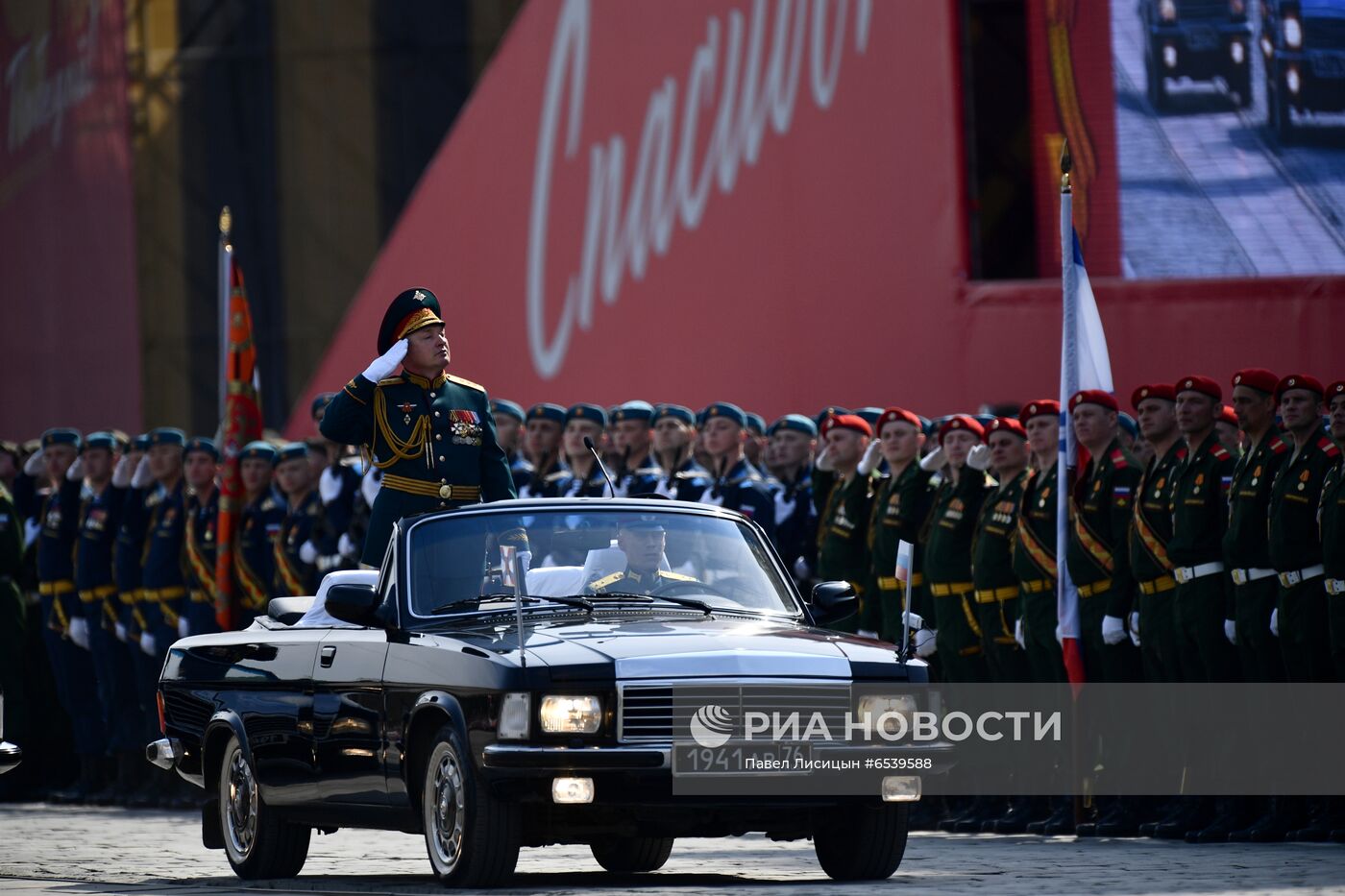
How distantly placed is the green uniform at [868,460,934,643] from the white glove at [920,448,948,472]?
0.03 metres

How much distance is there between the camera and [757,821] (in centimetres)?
934

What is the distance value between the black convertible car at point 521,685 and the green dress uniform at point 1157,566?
2.69 meters

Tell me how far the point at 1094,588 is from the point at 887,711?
400cm

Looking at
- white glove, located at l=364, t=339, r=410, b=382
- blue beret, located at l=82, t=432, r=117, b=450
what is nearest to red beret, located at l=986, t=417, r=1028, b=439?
white glove, located at l=364, t=339, r=410, b=382

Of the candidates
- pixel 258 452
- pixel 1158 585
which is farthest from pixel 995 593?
pixel 258 452

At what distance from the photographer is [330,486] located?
1727 cm

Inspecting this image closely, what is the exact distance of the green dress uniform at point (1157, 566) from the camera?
1261 cm

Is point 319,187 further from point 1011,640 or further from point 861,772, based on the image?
point 861,772

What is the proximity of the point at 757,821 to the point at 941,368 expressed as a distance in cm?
956

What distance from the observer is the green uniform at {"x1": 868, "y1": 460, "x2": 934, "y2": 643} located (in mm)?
14547

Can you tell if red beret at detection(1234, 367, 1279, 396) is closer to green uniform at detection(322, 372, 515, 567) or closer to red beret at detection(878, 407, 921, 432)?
red beret at detection(878, 407, 921, 432)

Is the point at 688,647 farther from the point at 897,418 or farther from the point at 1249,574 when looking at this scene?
the point at 897,418

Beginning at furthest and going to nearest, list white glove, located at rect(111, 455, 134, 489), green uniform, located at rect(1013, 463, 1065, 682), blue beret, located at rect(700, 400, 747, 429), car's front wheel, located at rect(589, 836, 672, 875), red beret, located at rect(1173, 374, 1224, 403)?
white glove, located at rect(111, 455, 134, 489)
blue beret, located at rect(700, 400, 747, 429)
green uniform, located at rect(1013, 463, 1065, 682)
red beret, located at rect(1173, 374, 1224, 403)
car's front wheel, located at rect(589, 836, 672, 875)

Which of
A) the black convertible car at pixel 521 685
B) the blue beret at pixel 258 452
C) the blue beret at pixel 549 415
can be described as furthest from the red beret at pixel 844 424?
the black convertible car at pixel 521 685
